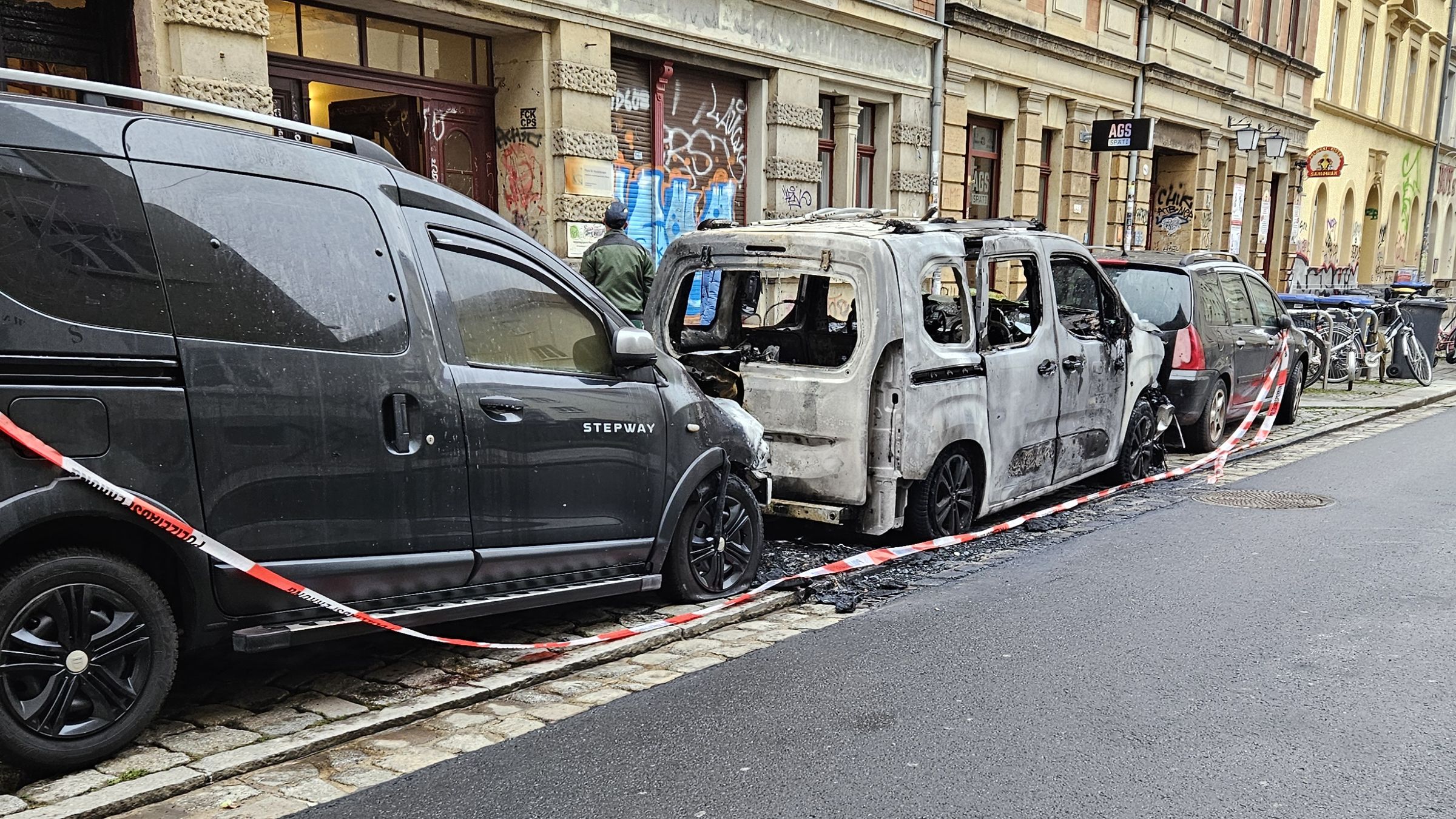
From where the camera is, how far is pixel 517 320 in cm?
495

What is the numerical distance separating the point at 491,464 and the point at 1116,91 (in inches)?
824

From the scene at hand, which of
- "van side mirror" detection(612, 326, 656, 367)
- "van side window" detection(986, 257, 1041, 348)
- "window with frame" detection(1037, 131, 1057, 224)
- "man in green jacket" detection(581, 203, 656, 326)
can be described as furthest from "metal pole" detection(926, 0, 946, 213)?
"van side mirror" detection(612, 326, 656, 367)

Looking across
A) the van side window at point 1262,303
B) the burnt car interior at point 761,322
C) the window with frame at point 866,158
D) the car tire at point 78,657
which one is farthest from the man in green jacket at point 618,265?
the window with frame at point 866,158

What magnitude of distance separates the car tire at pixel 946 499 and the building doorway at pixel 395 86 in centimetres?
586

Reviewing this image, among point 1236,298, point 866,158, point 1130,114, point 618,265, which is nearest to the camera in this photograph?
point 618,265

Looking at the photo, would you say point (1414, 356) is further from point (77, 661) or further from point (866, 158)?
point (77, 661)

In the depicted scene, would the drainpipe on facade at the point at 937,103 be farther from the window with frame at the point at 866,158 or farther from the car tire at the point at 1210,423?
the car tire at the point at 1210,423

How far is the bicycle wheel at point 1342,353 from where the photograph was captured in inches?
688

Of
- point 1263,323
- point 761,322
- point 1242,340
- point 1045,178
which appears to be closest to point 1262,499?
point 1242,340

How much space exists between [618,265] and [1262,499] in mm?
5389

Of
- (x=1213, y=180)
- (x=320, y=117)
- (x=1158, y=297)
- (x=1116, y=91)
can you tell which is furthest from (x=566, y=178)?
(x=1213, y=180)

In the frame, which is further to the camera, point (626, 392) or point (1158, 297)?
point (1158, 297)

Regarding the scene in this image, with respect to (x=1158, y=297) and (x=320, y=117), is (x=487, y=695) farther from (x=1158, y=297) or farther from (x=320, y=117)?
(x=1158, y=297)

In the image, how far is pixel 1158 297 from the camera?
10.9 m
